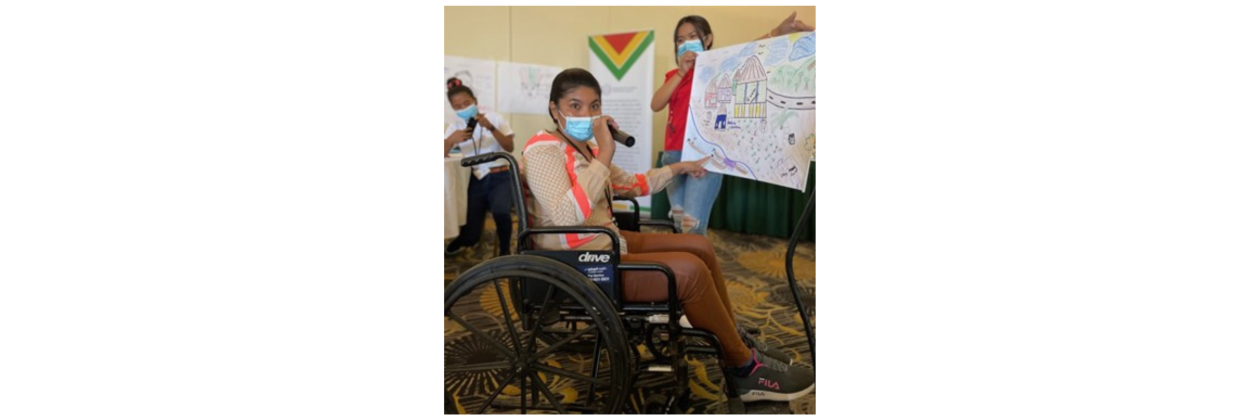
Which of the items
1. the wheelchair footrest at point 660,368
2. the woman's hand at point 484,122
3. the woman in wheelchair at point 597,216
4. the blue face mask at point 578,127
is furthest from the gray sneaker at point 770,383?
the woman's hand at point 484,122

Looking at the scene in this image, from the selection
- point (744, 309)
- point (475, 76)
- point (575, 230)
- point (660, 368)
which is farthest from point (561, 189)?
point (475, 76)

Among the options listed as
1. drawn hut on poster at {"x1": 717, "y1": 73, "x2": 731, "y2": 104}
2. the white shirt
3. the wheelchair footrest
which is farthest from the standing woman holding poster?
the white shirt

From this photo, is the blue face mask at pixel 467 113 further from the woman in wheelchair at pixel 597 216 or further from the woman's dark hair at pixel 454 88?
the woman in wheelchair at pixel 597 216

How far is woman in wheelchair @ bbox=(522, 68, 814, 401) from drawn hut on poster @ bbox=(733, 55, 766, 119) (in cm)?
54

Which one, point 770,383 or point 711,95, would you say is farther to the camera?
point 711,95

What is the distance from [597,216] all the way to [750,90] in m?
0.68

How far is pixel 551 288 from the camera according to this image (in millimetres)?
1508

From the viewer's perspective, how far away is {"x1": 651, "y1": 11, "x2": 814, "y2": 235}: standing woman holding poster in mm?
2271

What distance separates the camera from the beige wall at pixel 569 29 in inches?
76.6

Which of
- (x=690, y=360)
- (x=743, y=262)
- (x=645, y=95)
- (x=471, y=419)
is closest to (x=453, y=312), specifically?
(x=471, y=419)

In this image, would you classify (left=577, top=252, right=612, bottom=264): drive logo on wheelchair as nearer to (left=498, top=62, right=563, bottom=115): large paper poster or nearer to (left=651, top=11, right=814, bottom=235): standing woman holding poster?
(left=651, top=11, right=814, bottom=235): standing woman holding poster

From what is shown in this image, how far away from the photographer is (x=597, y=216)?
5.97ft

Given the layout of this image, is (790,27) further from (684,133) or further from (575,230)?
(575,230)
